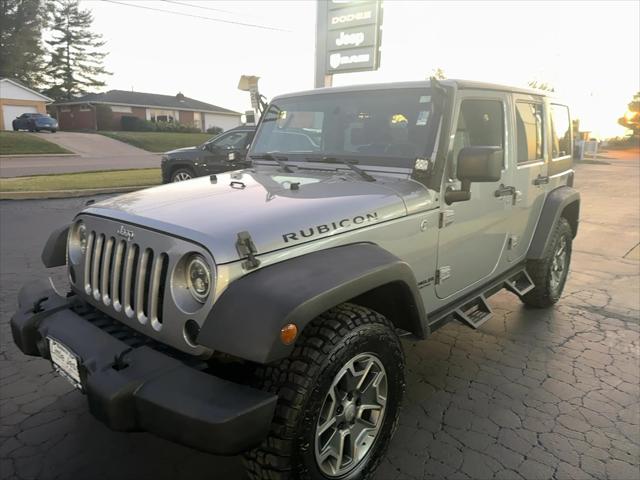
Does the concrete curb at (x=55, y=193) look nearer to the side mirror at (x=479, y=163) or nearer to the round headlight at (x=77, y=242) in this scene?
the round headlight at (x=77, y=242)

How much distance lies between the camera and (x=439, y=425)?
9.76ft

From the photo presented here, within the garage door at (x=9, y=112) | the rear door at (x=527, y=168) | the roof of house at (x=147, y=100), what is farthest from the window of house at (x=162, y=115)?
the rear door at (x=527, y=168)

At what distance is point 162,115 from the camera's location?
54.5 metres

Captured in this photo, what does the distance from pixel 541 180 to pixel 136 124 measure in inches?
1828

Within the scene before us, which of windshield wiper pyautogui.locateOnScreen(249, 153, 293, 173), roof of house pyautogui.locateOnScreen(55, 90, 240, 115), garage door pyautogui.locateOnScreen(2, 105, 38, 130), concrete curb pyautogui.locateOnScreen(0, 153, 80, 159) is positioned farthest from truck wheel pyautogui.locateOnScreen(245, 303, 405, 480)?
roof of house pyautogui.locateOnScreen(55, 90, 240, 115)

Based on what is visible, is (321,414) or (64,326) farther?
(64,326)

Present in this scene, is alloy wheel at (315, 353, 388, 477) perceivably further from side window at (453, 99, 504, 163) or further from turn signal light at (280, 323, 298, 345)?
side window at (453, 99, 504, 163)

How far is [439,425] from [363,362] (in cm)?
97

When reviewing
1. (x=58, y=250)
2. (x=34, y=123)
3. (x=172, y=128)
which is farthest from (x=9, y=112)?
(x=58, y=250)

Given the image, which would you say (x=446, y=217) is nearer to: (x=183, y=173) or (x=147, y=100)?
(x=183, y=173)

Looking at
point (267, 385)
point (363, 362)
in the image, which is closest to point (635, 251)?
point (363, 362)

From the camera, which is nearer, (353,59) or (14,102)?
(353,59)

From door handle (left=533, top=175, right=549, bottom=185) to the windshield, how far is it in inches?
65.7

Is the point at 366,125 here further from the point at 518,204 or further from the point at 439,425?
the point at 439,425
